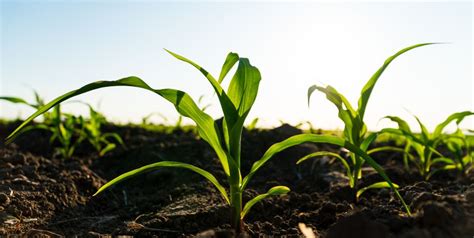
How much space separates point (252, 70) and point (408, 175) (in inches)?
82.5

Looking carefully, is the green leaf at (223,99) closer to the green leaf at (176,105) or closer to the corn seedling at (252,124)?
the green leaf at (176,105)

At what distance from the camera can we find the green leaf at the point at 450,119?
3.20 m

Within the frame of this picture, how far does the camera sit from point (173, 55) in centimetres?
195

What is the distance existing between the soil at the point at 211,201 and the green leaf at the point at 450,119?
37cm

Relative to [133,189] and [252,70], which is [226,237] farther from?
[133,189]

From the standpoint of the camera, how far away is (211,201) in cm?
271

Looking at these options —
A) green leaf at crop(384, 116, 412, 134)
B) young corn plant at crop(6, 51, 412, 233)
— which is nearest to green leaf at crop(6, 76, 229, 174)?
young corn plant at crop(6, 51, 412, 233)

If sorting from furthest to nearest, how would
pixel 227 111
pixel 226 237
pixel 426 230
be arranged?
pixel 227 111 → pixel 226 237 → pixel 426 230

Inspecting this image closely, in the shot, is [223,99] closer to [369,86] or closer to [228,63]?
[228,63]

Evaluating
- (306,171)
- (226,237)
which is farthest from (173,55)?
(306,171)

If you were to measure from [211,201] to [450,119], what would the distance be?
178 cm

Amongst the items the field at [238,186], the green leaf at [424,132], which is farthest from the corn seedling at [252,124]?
the green leaf at [424,132]

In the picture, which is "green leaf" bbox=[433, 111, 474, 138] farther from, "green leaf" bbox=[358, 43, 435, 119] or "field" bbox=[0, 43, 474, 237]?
"green leaf" bbox=[358, 43, 435, 119]

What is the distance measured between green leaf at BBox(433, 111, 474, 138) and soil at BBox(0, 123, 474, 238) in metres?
0.37
